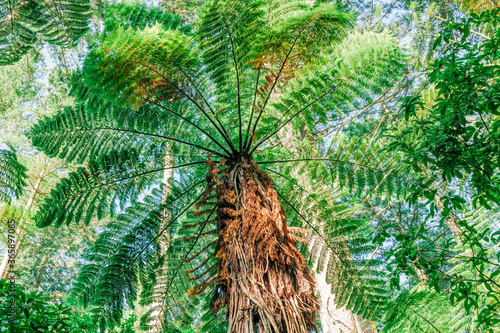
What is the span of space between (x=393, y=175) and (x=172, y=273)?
2.19 meters

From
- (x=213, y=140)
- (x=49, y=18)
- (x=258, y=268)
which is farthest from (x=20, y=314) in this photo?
(x=49, y=18)

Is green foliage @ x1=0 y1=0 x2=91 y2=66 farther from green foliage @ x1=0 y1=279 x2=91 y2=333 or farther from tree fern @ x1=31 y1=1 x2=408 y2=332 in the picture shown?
green foliage @ x1=0 y1=279 x2=91 y2=333

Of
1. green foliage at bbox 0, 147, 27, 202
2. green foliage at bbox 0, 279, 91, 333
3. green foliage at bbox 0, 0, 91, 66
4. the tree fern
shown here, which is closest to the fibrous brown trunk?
the tree fern

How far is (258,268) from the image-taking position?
6.24ft

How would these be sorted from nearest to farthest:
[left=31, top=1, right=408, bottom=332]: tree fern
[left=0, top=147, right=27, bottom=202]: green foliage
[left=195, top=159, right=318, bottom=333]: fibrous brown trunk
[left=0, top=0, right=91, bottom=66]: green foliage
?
[left=195, top=159, right=318, bottom=333]: fibrous brown trunk < [left=31, top=1, right=408, bottom=332]: tree fern < [left=0, top=0, right=91, bottom=66]: green foliage < [left=0, top=147, right=27, bottom=202]: green foliage

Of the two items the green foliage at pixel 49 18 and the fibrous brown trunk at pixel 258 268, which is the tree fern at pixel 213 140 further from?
the green foliage at pixel 49 18

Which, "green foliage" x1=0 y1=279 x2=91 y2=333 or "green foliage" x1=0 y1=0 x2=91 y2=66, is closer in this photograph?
"green foliage" x1=0 y1=279 x2=91 y2=333

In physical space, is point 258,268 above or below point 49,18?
below

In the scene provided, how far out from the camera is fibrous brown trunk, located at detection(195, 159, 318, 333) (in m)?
1.73

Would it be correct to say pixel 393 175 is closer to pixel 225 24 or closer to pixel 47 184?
pixel 225 24

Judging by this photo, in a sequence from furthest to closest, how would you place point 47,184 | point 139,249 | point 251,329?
point 47,184 → point 139,249 → point 251,329

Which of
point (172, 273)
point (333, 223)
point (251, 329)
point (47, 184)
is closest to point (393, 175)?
point (333, 223)

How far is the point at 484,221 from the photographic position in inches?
110

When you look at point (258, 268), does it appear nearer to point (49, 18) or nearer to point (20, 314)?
point (20, 314)
